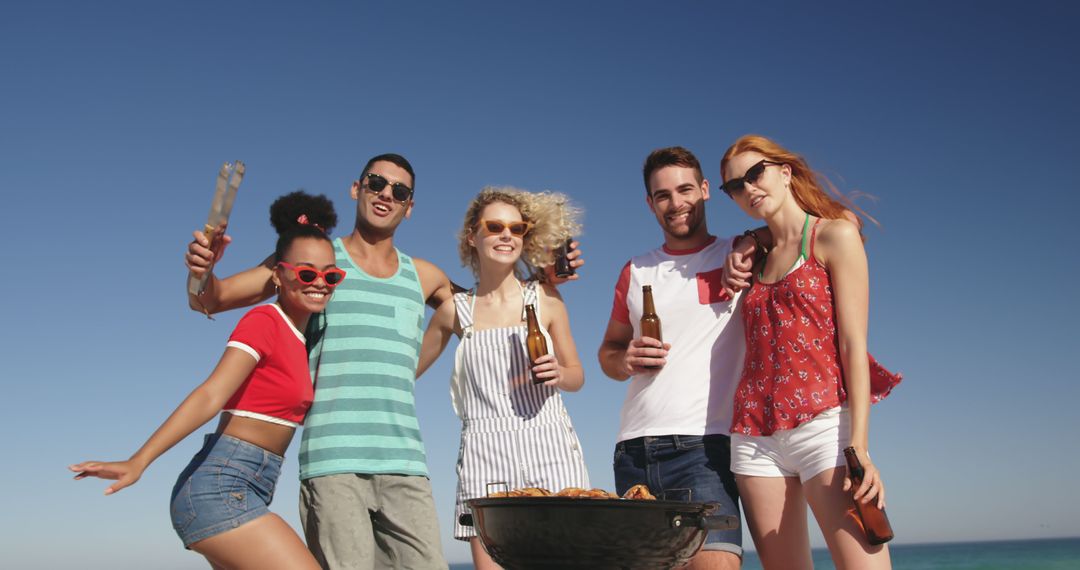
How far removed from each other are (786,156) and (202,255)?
291cm

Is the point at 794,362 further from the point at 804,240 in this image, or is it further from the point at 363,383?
the point at 363,383

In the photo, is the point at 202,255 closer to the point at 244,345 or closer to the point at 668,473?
the point at 244,345

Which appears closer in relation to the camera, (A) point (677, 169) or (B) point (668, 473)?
(B) point (668, 473)

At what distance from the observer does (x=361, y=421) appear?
427cm

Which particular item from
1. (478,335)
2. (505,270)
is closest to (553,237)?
(505,270)

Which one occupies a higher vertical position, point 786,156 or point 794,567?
point 786,156

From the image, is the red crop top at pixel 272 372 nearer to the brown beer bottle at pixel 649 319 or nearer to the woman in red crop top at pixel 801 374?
the brown beer bottle at pixel 649 319

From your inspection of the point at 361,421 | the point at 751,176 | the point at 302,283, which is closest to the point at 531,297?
the point at 361,421

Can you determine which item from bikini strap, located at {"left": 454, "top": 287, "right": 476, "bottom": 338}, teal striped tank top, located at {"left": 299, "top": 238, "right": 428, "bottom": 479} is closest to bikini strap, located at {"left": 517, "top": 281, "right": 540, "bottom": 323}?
bikini strap, located at {"left": 454, "top": 287, "right": 476, "bottom": 338}

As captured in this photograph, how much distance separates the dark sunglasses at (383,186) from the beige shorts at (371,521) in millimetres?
1619

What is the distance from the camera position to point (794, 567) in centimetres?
385

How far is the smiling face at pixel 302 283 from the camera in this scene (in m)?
4.16

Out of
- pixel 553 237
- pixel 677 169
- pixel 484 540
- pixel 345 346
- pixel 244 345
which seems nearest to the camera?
pixel 484 540

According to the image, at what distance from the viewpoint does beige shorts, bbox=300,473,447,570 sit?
4.11 m
